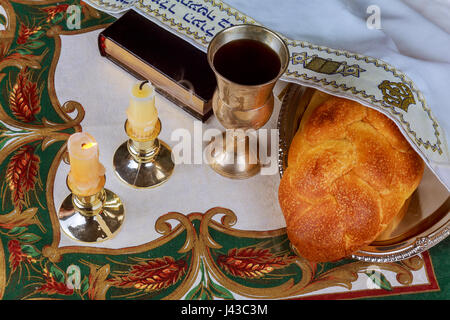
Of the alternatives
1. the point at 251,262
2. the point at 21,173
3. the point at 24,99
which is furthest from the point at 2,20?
the point at 251,262

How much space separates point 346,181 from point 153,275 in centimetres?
27

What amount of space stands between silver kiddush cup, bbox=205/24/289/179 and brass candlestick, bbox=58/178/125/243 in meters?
0.16

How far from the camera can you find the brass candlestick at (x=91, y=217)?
2.09 ft

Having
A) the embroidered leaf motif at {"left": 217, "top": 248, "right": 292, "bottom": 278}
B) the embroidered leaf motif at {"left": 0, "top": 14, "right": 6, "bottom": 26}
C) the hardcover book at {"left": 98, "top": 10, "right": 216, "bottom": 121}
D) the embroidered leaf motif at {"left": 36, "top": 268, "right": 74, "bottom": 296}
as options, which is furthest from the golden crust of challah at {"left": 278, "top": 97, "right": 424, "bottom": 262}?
the embroidered leaf motif at {"left": 0, "top": 14, "right": 6, "bottom": 26}

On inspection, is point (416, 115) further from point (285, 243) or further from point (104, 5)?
point (104, 5)

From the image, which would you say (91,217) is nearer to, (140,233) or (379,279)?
(140,233)

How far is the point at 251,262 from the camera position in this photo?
0.65 meters

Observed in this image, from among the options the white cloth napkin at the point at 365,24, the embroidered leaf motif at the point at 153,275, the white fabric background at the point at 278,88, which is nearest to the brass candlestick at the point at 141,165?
the white fabric background at the point at 278,88

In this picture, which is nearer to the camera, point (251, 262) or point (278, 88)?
point (251, 262)

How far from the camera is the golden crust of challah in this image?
56cm

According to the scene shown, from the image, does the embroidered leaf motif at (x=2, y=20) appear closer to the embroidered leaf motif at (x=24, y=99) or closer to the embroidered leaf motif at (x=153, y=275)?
the embroidered leaf motif at (x=24, y=99)

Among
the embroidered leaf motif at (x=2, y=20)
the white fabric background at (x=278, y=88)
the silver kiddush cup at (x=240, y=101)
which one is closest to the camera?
the silver kiddush cup at (x=240, y=101)

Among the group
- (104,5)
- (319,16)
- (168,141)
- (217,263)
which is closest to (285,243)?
(217,263)

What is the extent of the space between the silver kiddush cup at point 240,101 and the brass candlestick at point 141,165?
0.08m
